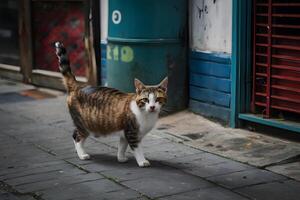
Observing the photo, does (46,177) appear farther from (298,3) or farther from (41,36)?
(41,36)

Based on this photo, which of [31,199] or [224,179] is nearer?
[31,199]

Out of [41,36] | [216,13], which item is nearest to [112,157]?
[216,13]

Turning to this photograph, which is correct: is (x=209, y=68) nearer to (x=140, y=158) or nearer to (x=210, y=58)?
(x=210, y=58)

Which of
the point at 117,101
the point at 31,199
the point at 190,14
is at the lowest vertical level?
the point at 31,199

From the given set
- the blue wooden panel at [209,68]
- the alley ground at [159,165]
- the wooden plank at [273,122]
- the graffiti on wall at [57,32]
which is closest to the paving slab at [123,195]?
the alley ground at [159,165]

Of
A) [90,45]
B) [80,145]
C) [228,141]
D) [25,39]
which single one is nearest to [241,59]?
[228,141]

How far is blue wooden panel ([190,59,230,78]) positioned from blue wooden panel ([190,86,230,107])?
24 cm

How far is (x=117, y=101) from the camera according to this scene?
672 centimetres

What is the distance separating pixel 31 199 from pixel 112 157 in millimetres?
1574

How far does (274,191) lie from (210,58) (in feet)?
10.4

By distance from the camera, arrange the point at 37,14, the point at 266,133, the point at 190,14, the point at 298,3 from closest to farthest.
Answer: the point at 298,3 → the point at 266,133 → the point at 190,14 → the point at 37,14

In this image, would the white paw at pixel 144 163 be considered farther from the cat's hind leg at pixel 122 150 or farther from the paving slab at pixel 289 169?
the paving slab at pixel 289 169

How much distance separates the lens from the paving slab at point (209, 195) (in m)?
5.58

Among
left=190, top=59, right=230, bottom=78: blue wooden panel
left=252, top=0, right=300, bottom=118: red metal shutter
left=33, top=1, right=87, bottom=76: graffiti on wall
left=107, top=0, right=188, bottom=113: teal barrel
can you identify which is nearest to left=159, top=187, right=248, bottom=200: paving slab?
left=252, top=0, right=300, bottom=118: red metal shutter
